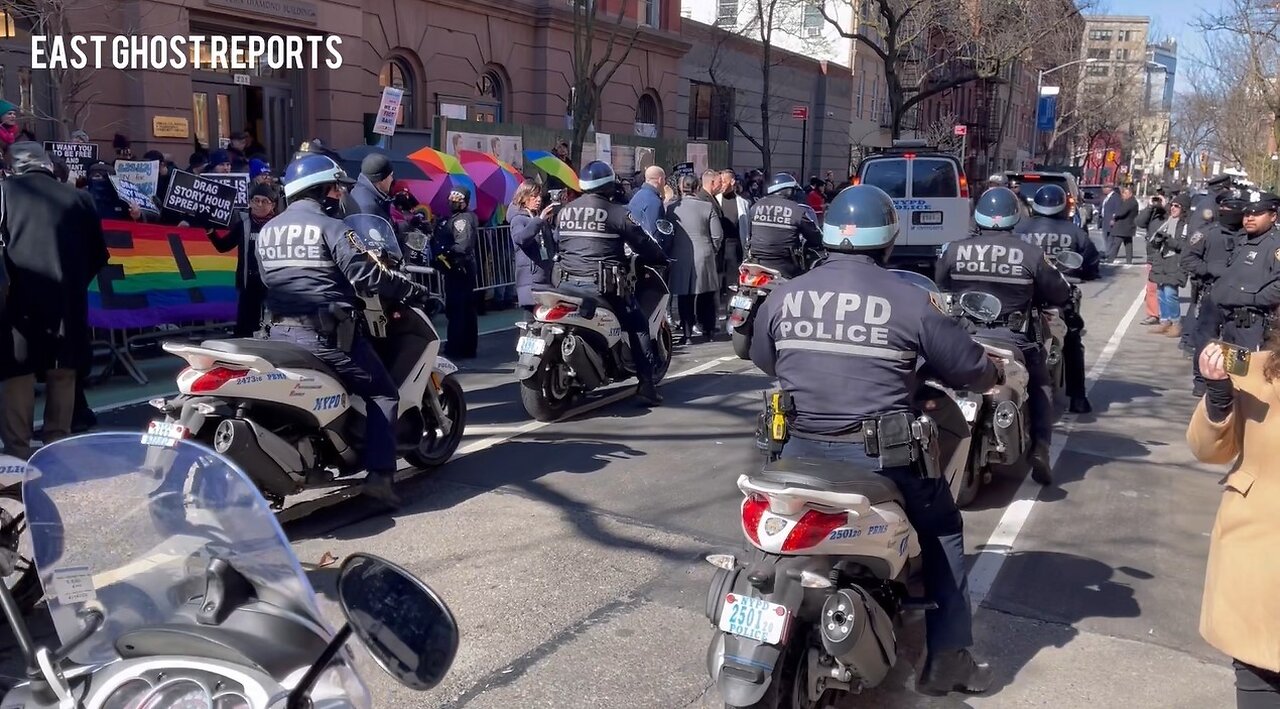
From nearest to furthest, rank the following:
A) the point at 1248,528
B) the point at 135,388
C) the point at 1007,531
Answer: the point at 1248,528
the point at 1007,531
the point at 135,388

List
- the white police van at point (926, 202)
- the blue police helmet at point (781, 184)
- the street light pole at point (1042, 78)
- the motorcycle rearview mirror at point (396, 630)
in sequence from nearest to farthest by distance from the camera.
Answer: the motorcycle rearview mirror at point (396, 630), the blue police helmet at point (781, 184), the white police van at point (926, 202), the street light pole at point (1042, 78)

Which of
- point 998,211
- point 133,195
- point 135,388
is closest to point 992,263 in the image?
Result: point 998,211

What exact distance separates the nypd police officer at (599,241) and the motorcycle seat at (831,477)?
4815mm

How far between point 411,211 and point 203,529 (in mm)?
10169

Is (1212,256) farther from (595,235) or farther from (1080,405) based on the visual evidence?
(595,235)

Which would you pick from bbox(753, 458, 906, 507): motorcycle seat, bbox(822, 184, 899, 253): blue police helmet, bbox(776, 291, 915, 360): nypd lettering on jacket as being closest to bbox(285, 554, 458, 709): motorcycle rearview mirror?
bbox(753, 458, 906, 507): motorcycle seat

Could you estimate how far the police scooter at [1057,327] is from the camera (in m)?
7.23

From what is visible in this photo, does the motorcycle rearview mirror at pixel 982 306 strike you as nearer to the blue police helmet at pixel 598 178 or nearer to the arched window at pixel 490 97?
the blue police helmet at pixel 598 178

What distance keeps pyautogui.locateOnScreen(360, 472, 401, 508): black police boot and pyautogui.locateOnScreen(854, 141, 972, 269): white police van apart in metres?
11.7

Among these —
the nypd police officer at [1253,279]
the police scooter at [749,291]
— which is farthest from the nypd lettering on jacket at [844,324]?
the police scooter at [749,291]

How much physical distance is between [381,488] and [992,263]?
390 cm

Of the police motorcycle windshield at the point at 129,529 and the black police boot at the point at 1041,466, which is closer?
the police motorcycle windshield at the point at 129,529

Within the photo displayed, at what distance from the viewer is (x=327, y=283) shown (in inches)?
227

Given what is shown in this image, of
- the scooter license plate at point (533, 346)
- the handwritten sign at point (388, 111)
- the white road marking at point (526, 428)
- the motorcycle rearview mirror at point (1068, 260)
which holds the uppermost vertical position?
the handwritten sign at point (388, 111)
